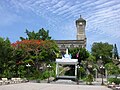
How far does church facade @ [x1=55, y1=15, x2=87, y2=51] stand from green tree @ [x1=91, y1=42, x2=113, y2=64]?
571cm

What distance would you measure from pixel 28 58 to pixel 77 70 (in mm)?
9696

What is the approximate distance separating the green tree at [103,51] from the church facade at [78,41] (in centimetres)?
571

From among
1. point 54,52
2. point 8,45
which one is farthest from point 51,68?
point 8,45

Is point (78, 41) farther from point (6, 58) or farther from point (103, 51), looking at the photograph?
point (6, 58)

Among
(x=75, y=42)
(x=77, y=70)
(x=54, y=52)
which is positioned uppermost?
(x=75, y=42)

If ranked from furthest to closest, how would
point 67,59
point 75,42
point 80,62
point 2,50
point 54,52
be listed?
point 75,42 < point 80,62 < point 54,52 < point 67,59 < point 2,50

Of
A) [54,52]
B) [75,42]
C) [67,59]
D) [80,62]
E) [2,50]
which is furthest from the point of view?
[75,42]

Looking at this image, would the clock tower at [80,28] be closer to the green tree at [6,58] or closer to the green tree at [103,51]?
the green tree at [103,51]

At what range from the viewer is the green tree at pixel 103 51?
70188 mm

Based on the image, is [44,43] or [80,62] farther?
[80,62]

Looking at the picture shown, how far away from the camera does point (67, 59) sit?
48.0 m

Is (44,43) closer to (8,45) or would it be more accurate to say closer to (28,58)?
(28,58)

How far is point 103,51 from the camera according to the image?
234ft

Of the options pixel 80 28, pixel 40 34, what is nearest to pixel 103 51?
pixel 80 28
